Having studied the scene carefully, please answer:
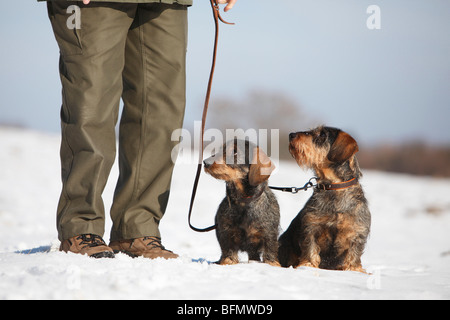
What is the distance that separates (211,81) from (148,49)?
1.96ft

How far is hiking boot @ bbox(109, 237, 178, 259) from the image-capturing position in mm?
4203

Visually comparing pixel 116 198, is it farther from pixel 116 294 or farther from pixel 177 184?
pixel 177 184

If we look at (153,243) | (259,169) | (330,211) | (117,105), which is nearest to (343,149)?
(330,211)

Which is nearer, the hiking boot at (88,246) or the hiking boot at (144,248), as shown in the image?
the hiking boot at (88,246)

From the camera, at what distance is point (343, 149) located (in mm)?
4395

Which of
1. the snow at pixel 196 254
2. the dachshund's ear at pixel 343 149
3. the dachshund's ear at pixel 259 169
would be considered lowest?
the snow at pixel 196 254

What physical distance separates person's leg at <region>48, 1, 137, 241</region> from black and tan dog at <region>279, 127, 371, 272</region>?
5.54 ft

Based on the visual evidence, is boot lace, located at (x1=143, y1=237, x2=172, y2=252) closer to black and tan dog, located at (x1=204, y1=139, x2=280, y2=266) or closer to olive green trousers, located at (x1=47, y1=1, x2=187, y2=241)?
olive green trousers, located at (x1=47, y1=1, x2=187, y2=241)

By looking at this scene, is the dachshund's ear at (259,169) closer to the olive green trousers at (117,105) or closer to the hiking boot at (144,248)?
the olive green trousers at (117,105)

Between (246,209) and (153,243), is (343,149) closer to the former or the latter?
(246,209)

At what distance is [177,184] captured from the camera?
44.5 ft

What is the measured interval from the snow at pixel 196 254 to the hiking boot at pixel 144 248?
0.61 ft

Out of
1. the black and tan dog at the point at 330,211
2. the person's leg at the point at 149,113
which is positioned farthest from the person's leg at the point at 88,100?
the black and tan dog at the point at 330,211

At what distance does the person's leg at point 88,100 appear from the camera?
12.5 ft
